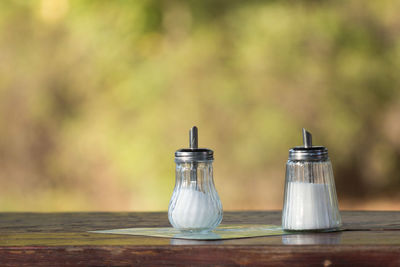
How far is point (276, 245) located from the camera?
0.96 m

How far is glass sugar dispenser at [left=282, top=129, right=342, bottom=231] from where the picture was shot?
3.59 feet

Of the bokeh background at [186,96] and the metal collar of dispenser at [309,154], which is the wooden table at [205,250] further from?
the bokeh background at [186,96]

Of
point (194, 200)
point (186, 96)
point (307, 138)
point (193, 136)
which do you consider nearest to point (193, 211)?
point (194, 200)

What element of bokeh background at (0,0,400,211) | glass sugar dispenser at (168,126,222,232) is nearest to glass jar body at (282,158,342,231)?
glass sugar dispenser at (168,126,222,232)

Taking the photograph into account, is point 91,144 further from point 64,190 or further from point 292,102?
point 292,102

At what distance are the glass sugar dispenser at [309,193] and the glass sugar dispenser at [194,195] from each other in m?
0.13

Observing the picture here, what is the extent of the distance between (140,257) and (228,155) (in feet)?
11.8

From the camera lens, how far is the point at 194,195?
3.68 ft

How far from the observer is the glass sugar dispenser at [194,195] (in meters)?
1.12

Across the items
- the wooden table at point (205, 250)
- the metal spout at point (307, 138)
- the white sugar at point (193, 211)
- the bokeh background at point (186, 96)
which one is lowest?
the wooden table at point (205, 250)

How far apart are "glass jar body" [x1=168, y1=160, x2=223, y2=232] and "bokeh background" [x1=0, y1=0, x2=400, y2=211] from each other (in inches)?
134

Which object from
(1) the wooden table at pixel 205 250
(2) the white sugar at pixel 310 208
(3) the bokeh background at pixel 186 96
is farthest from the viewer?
(3) the bokeh background at pixel 186 96

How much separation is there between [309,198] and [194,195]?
0.63 ft

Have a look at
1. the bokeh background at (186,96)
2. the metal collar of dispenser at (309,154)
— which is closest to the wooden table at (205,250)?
the metal collar of dispenser at (309,154)
